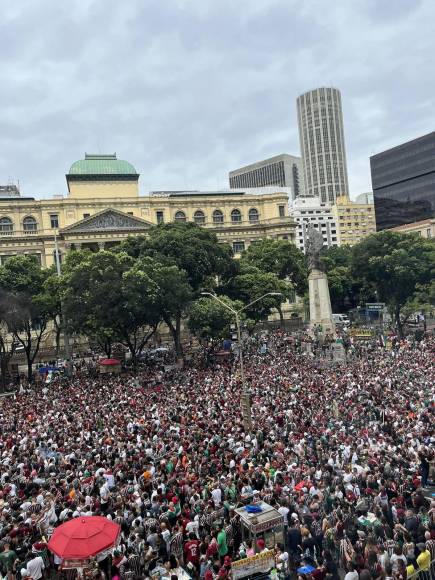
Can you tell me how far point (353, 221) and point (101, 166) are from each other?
9082cm

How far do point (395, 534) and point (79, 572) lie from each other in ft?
20.5

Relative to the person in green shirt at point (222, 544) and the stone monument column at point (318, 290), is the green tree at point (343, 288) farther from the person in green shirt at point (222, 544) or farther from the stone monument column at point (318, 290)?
the person in green shirt at point (222, 544)

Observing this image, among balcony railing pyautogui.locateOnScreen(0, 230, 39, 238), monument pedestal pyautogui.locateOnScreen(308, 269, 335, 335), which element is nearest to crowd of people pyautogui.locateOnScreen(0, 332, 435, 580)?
monument pedestal pyautogui.locateOnScreen(308, 269, 335, 335)

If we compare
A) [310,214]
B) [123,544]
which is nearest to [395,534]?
[123,544]

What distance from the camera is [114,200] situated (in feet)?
242

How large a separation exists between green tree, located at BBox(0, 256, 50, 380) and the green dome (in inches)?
1373

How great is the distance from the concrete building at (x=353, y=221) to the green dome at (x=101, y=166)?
277 feet

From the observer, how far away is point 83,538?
9.81 meters

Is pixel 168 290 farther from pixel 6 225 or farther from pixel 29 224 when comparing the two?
pixel 6 225

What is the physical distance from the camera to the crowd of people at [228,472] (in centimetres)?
1064

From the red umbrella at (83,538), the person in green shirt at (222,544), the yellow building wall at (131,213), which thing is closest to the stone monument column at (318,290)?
the person in green shirt at (222,544)

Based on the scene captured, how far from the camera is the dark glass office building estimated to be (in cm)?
10288

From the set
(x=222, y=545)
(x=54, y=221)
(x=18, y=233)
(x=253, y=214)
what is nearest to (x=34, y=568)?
(x=222, y=545)

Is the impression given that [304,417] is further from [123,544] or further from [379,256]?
[379,256]
